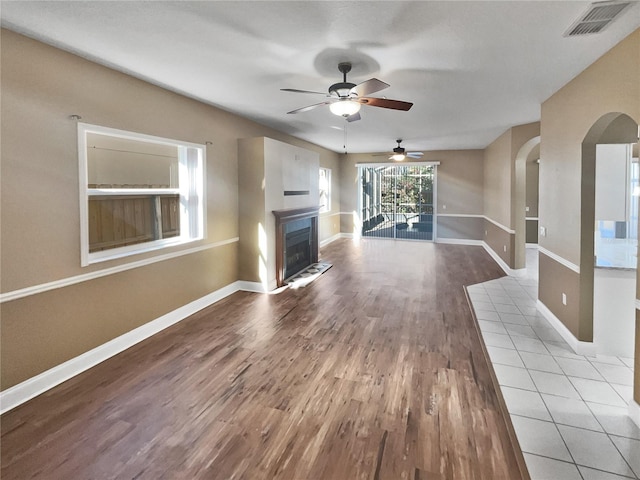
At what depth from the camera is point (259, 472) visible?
6.26 feet

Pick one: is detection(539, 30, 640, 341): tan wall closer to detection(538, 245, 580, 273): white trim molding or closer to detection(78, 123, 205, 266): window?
detection(538, 245, 580, 273): white trim molding

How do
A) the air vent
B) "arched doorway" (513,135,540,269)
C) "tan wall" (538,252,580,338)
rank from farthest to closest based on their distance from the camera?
1. "arched doorway" (513,135,540,269)
2. "tan wall" (538,252,580,338)
3. the air vent

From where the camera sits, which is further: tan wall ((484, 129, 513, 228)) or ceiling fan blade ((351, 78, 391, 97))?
tan wall ((484, 129, 513, 228))

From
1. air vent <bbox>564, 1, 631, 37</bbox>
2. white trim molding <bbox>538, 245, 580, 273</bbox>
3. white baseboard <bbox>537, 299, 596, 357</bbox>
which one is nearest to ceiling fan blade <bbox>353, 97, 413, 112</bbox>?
air vent <bbox>564, 1, 631, 37</bbox>

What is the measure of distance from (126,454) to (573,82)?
486cm

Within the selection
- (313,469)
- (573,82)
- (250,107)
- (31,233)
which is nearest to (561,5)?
(573,82)

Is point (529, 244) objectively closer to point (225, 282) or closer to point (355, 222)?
point (355, 222)

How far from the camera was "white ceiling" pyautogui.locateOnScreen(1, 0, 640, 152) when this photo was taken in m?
2.17

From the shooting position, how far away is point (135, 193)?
3.70 metres

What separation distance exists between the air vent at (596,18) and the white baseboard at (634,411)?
252cm

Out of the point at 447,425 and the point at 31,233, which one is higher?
the point at 31,233

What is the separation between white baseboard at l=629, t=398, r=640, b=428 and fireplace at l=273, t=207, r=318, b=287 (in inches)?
169

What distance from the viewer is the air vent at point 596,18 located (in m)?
2.06

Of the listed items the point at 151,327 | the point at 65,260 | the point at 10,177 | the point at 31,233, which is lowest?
the point at 151,327
